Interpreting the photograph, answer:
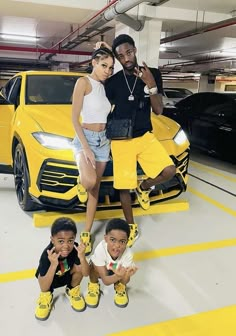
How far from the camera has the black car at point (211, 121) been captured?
5.30 m

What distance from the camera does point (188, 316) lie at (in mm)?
1950

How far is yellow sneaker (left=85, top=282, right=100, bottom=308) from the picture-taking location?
1.98m

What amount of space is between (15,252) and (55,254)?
98cm

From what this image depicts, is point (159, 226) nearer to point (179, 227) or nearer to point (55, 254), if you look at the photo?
point (179, 227)

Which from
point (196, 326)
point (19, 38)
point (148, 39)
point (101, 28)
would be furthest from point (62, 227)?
point (19, 38)

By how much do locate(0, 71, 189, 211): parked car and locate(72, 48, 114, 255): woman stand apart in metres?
A: 0.34

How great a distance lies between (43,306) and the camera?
6.16 feet

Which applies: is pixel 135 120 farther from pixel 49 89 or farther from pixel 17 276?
pixel 49 89

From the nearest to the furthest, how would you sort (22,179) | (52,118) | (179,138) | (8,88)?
1. (52,118)
2. (22,179)
3. (179,138)
4. (8,88)

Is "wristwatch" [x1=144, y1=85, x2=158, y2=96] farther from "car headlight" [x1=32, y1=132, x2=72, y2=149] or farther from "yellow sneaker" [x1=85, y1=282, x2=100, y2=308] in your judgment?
"yellow sneaker" [x1=85, y1=282, x2=100, y2=308]

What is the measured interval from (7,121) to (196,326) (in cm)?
297

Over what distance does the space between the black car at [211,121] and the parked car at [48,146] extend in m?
1.95

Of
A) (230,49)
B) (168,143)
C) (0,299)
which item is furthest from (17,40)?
(0,299)

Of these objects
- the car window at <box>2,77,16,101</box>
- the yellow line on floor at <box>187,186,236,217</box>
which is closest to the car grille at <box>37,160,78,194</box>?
the car window at <box>2,77,16,101</box>
